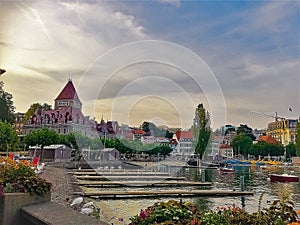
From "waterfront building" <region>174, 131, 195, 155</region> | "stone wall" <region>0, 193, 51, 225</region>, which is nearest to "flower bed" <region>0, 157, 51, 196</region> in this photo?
"stone wall" <region>0, 193, 51, 225</region>

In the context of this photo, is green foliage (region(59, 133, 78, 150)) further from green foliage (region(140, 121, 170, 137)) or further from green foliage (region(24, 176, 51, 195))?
green foliage (region(24, 176, 51, 195))

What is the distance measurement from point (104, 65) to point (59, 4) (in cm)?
677

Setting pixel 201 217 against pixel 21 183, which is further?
pixel 21 183

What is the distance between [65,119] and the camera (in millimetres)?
68688

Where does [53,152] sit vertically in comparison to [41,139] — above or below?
below

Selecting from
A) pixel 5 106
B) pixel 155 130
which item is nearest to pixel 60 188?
pixel 155 130

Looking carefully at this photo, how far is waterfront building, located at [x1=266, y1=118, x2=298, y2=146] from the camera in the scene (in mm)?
106250

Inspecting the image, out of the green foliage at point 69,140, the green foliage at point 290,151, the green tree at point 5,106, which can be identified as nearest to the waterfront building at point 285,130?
the green foliage at point 290,151

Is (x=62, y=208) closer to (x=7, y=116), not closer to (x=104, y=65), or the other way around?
(x=104, y=65)

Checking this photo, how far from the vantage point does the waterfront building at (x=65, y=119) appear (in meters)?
65.7

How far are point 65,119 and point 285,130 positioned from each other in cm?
7163

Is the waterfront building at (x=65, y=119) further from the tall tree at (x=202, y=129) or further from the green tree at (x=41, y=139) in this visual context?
the tall tree at (x=202, y=129)

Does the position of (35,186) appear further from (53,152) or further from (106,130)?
(106,130)

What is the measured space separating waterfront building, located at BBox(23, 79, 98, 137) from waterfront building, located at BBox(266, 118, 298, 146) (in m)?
64.4
